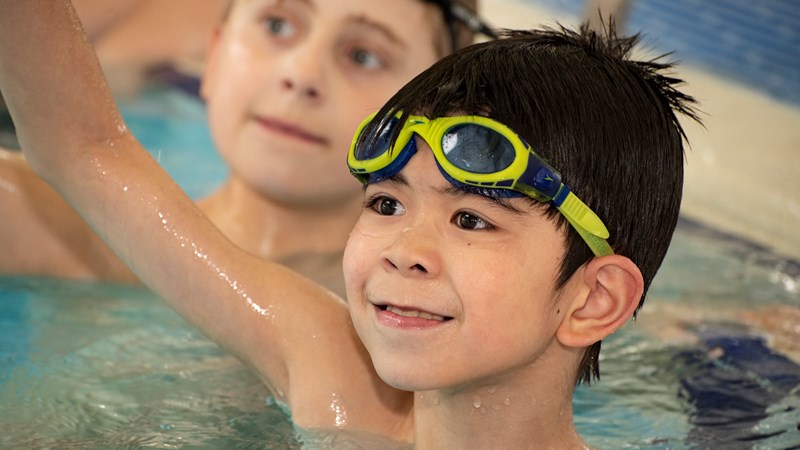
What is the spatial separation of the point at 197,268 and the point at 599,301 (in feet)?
2.54

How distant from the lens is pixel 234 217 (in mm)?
3283

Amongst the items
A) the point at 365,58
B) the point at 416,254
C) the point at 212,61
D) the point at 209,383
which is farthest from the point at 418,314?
the point at 212,61

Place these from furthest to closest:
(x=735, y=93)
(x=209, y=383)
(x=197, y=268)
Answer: (x=735, y=93) < (x=209, y=383) < (x=197, y=268)

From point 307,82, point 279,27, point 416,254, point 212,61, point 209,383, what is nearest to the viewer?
point 416,254

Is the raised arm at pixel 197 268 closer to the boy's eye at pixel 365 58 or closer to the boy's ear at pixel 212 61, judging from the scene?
the boy's eye at pixel 365 58

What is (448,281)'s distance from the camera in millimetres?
1860

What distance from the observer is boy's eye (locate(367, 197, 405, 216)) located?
6.47ft

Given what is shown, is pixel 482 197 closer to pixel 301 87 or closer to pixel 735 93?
pixel 301 87

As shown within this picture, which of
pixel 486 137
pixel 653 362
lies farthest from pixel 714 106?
pixel 486 137

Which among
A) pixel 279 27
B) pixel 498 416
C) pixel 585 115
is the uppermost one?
pixel 585 115

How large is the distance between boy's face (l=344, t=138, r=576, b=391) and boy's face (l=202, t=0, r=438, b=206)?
112 centimetres

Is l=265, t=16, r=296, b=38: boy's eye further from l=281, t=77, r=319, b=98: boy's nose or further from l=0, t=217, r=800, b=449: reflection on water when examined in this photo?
l=0, t=217, r=800, b=449: reflection on water

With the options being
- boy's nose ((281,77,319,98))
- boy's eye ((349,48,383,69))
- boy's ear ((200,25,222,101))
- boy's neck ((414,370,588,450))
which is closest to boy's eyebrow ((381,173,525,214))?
boy's neck ((414,370,588,450))

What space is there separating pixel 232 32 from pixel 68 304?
86 cm
